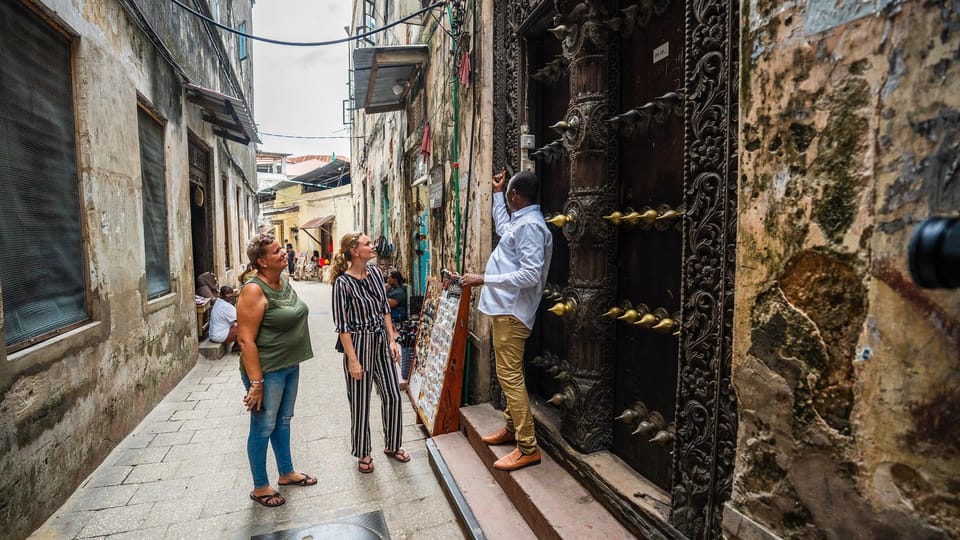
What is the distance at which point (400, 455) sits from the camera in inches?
147

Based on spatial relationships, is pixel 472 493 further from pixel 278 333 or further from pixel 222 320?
→ pixel 222 320

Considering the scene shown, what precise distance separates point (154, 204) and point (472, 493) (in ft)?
16.7

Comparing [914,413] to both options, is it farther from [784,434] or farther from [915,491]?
[784,434]

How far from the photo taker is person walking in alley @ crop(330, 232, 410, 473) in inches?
133

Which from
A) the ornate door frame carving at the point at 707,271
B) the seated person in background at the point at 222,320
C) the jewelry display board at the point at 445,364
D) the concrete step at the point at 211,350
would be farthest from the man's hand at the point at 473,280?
the concrete step at the point at 211,350

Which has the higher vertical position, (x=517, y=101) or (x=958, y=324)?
(x=517, y=101)

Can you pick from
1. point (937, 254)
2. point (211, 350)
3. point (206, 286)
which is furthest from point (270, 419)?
point (206, 286)

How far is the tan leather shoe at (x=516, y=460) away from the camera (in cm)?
283

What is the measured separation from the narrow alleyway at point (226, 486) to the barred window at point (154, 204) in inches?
61.0

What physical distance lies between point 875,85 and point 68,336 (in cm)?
436

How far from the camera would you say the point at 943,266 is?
61 cm

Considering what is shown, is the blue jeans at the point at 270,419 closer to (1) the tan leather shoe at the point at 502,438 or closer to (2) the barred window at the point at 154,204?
(1) the tan leather shoe at the point at 502,438

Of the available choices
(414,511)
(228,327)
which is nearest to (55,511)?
(414,511)

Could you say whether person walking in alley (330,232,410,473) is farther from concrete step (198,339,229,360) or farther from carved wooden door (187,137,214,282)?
carved wooden door (187,137,214,282)
